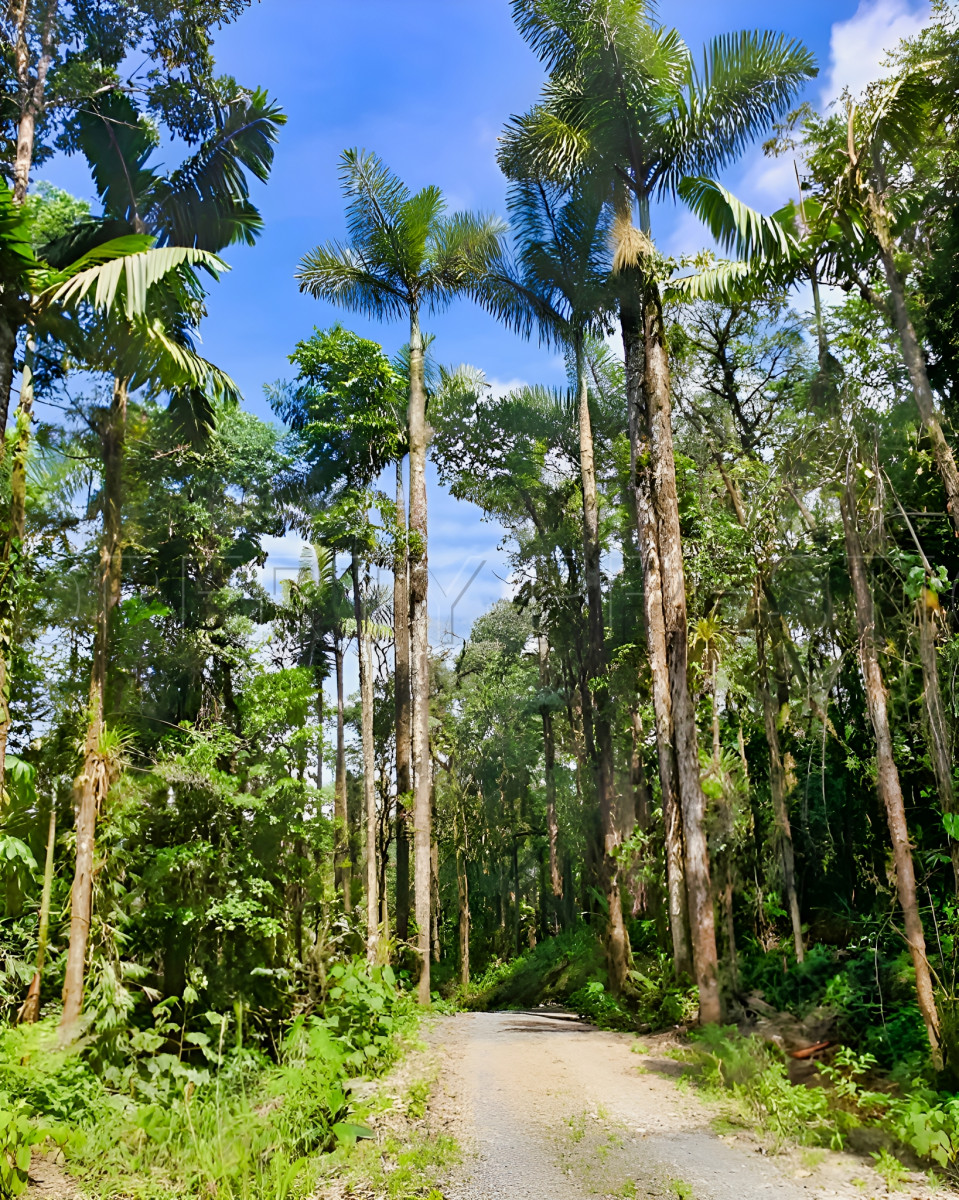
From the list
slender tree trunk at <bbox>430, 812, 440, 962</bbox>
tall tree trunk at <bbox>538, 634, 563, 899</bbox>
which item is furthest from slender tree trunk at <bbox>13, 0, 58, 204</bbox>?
slender tree trunk at <bbox>430, 812, 440, 962</bbox>

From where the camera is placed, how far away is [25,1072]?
264 inches

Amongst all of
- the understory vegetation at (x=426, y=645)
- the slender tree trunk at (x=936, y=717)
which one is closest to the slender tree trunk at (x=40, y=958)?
the understory vegetation at (x=426, y=645)

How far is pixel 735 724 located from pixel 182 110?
466 inches

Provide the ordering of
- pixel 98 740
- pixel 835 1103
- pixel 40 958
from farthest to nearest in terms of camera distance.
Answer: pixel 98 740 < pixel 40 958 < pixel 835 1103

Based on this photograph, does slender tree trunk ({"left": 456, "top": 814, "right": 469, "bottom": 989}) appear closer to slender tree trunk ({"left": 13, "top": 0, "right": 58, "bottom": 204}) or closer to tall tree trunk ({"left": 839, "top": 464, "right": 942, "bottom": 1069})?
tall tree trunk ({"left": 839, "top": 464, "right": 942, "bottom": 1069})

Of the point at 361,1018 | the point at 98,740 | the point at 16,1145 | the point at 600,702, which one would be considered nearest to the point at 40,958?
the point at 98,740

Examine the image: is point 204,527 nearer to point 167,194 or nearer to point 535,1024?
point 167,194

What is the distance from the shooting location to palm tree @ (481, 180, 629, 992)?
1475cm

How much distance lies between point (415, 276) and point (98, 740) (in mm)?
12019

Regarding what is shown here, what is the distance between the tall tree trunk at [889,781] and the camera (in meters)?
6.37

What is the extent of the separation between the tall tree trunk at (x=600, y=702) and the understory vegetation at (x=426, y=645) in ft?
0.43

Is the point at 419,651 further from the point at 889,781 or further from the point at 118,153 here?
the point at 889,781

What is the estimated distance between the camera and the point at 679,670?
34.6ft

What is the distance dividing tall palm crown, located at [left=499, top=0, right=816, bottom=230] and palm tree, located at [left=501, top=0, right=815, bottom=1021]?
0.6 inches
